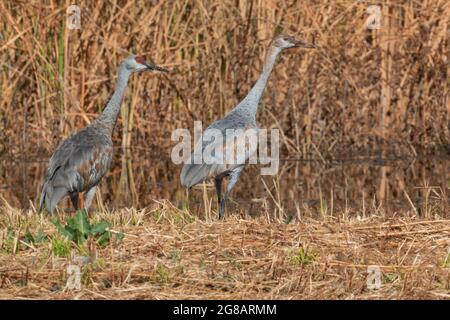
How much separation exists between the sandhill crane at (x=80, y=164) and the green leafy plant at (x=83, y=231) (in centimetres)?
139

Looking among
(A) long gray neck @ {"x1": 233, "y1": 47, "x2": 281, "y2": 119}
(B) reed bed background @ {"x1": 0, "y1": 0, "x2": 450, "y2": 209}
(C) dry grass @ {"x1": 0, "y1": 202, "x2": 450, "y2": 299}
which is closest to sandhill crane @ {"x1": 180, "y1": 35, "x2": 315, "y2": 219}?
(A) long gray neck @ {"x1": 233, "y1": 47, "x2": 281, "y2": 119}

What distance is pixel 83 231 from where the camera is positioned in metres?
4.61

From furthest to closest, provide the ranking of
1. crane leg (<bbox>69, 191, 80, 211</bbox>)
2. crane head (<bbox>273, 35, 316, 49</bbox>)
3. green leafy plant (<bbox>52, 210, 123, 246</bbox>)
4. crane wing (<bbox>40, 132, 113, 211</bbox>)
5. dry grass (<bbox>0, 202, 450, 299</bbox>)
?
crane head (<bbox>273, 35, 316, 49</bbox>)
crane leg (<bbox>69, 191, 80, 211</bbox>)
crane wing (<bbox>40, 132, 113, 211</bbox>)
green leafy plant (<bbox>52, 210, 123, 246</bbox>)
dry grass (<bbox>0, 202, 450, 299</bbox>)

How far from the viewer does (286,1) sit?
909 centimetres

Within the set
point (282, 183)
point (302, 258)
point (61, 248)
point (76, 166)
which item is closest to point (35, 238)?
point (61, 248)

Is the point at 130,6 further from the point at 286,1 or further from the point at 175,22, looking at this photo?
the point at 286,1

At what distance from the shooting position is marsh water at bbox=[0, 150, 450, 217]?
7.57 meters

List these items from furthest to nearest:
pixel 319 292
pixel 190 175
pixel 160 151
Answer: pixel 160 151
pixel 190 175
pixel 319 292

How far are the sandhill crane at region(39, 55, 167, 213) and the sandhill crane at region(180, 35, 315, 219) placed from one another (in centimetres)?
56

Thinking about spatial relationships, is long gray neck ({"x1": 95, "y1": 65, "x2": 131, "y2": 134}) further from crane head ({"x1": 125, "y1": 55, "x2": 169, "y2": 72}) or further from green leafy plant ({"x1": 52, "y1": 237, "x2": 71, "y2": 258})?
green leafy plant ({"x1": 52, "y1": 237, "x2": 71, "y2": 258})

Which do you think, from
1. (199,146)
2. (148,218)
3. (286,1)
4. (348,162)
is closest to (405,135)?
(348,162)

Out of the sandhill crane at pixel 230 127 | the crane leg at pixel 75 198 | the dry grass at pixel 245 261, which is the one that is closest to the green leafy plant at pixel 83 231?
the dry grass at pixel 245 261

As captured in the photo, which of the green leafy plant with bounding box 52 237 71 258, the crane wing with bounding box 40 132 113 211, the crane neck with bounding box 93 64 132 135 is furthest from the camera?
the crane neck with bounding box 93 64 132 135

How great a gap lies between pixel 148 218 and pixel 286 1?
159 inches
